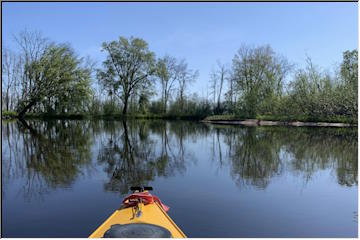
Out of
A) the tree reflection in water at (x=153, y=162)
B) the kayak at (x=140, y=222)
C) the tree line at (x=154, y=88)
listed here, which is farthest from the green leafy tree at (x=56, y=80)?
the kayak at (x=140, y=222)

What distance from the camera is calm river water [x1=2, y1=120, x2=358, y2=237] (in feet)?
13.3

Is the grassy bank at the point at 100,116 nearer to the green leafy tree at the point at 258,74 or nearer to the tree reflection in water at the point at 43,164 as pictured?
the green leafy tree at the point at 258,74

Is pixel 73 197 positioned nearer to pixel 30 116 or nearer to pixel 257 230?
pixel 257 230

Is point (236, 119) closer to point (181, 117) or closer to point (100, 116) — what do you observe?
point (181, 117)

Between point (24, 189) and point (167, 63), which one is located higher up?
point (167, 63)

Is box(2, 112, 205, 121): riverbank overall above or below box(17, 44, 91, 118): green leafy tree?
below

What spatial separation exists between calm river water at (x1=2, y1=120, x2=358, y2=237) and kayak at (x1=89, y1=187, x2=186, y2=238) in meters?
0.54

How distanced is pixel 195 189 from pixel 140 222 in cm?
262

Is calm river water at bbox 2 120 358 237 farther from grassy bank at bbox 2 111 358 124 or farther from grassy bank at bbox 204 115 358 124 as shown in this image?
grassy bank at bbox 2 111 358 124

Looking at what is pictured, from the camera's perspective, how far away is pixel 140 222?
10.8ft

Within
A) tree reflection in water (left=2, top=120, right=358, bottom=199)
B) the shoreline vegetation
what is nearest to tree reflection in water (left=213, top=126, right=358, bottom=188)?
tree reflection in water (left=2, top=120, right=358, bottom=199)

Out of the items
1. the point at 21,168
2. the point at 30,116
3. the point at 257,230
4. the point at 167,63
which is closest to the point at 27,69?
the point at 30,116

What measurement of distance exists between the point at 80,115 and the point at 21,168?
29223mm

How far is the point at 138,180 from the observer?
20.8 feet
